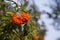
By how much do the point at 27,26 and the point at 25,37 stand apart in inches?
3.0

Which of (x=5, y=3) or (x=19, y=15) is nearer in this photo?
(x=19, y=15)

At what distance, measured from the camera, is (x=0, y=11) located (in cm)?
164

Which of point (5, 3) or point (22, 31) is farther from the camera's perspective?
point (5, 3)

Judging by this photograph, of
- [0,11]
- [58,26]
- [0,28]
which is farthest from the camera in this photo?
[58,26]

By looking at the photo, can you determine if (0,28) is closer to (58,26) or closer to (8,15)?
(8,15)

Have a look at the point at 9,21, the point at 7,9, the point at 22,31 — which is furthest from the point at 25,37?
the point at 7,9

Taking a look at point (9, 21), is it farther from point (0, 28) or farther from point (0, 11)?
point (0, 11)

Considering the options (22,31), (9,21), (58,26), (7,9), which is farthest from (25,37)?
(58,26)

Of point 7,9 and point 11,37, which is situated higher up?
point 7,9

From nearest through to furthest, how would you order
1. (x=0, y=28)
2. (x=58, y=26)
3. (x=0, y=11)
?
1. (x=0, y=28)
2. (x=0, y=11)
3. (x=58, y=26)

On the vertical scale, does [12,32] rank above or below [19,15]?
below

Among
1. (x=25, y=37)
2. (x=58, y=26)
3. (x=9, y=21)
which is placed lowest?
(x=58, y=26)

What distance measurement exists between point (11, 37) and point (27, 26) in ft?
0.44

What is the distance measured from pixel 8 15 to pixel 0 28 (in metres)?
0.11
